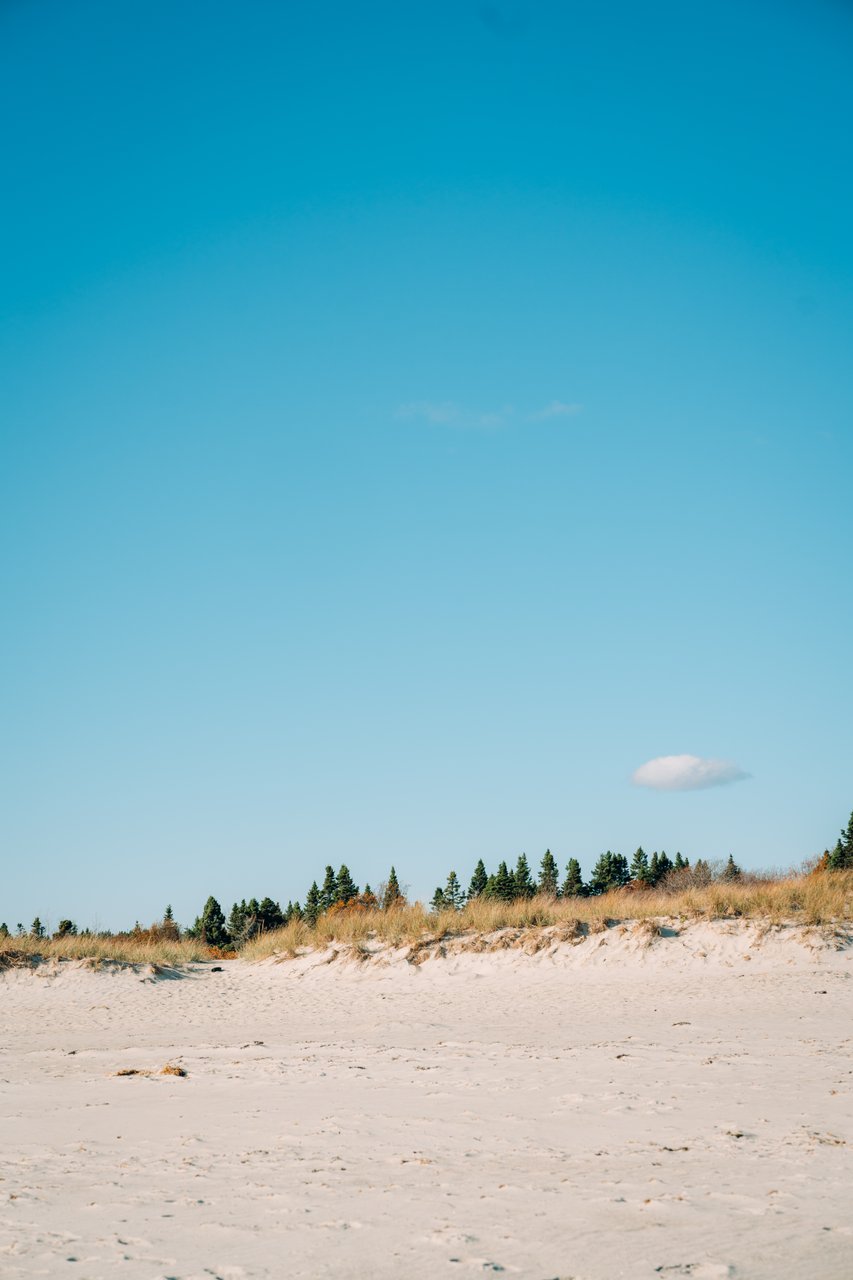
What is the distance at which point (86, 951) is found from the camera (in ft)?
73.2

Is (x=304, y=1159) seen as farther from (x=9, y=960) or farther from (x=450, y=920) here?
(x=9, y=960)

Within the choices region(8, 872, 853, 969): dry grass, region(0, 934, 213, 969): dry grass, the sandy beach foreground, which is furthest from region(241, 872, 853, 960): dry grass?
region(0, 934, 213, 969): dry grass

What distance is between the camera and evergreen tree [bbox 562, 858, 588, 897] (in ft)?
238

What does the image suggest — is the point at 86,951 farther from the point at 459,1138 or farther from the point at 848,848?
the point at 848,848

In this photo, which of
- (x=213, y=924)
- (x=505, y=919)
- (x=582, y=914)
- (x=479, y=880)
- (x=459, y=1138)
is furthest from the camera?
(x=479, y=880)

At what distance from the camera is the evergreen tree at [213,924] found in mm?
60688

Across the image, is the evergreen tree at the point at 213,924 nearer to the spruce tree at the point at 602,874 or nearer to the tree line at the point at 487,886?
the tree line at the point at 487,886

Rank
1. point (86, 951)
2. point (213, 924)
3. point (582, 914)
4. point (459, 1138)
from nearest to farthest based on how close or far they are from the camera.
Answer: point (459, 1138), point (582, 914), point (86, 951), point (213, 924)

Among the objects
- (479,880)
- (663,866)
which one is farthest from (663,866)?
(479,880)

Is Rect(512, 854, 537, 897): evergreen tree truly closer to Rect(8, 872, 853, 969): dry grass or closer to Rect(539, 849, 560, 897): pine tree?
Rect(539, 849, 560, 897): pine tree

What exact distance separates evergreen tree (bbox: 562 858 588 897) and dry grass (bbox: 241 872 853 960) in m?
50.7

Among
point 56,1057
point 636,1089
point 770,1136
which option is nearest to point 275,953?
point 56,1057

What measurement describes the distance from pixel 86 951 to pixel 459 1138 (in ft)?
55.6

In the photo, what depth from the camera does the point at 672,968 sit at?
17.9 m
